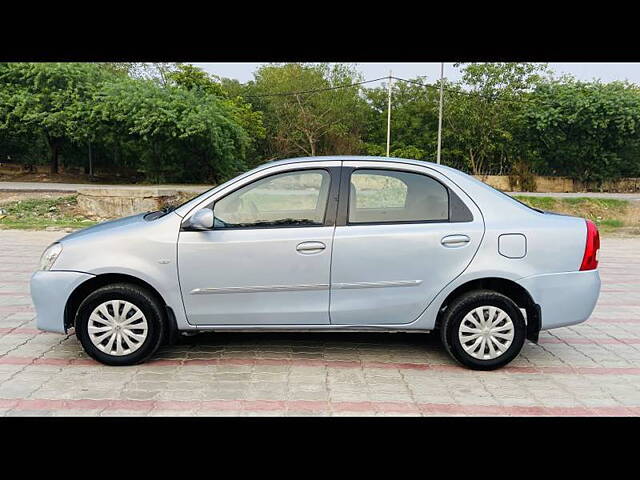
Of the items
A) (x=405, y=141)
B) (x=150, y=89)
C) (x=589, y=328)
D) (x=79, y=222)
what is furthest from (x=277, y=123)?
(x=589, y=328)

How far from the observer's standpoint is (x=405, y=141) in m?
41.9

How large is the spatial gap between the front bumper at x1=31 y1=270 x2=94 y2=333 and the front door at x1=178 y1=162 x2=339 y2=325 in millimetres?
900

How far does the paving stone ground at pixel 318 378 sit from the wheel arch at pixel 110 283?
0.37m

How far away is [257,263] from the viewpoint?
461 cm

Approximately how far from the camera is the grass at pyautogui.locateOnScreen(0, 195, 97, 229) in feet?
49.3

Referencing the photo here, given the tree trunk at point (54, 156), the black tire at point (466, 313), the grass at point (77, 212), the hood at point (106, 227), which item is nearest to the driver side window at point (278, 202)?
the hood at point (106, 227)

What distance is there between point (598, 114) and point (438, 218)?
32430 millimetres

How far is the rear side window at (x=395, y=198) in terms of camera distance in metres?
Result: 4.77

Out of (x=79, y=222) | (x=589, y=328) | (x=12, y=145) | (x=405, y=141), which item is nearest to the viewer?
(x=589, y=328)

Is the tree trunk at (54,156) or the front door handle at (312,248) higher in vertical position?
the tree trunk at (54,156)

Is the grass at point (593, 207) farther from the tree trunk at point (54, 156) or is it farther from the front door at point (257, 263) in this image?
the tree trunk at point (54, 156)

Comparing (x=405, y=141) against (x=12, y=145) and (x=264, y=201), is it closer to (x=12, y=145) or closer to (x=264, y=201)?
(x=12, y=145)

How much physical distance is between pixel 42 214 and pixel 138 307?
1451 cm

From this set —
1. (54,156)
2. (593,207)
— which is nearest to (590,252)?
(593,207)
